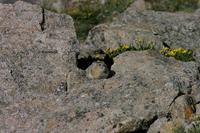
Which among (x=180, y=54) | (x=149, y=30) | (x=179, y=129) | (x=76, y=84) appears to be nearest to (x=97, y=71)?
(x=76, y=84)

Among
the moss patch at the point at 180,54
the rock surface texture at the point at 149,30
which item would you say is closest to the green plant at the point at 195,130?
the moss patch at the point at 180,54

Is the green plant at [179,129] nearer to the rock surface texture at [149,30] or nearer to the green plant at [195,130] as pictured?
the green plant at [195,130]

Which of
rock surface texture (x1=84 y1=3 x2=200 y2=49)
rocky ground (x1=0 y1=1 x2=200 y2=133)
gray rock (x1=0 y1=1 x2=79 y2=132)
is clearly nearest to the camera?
rocky ground (x1=0 y1=1 x2=200 y2=133)

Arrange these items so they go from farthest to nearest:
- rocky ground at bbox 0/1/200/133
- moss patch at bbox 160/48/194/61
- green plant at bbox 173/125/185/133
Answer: moss patch at bbox 160/48/194/61, rocky ground at bbox 0/1/200/133, green plant at bbox 173/125/185/133

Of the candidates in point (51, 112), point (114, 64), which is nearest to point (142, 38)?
point (114, 64)

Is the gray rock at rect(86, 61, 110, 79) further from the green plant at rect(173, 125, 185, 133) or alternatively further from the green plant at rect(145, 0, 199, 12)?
the green plant at rect(145, 0, 199, 12)

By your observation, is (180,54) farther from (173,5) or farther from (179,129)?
(173,5)

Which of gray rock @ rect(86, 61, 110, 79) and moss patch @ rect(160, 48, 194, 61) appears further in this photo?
moss patch @ rect(160, 48, 194, 61)

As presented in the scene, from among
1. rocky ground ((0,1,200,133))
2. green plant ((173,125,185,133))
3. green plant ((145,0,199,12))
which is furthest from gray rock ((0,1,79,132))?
green plant ((145,0,199,12))

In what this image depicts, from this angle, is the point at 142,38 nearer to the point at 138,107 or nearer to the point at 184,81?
the point at 184,81
